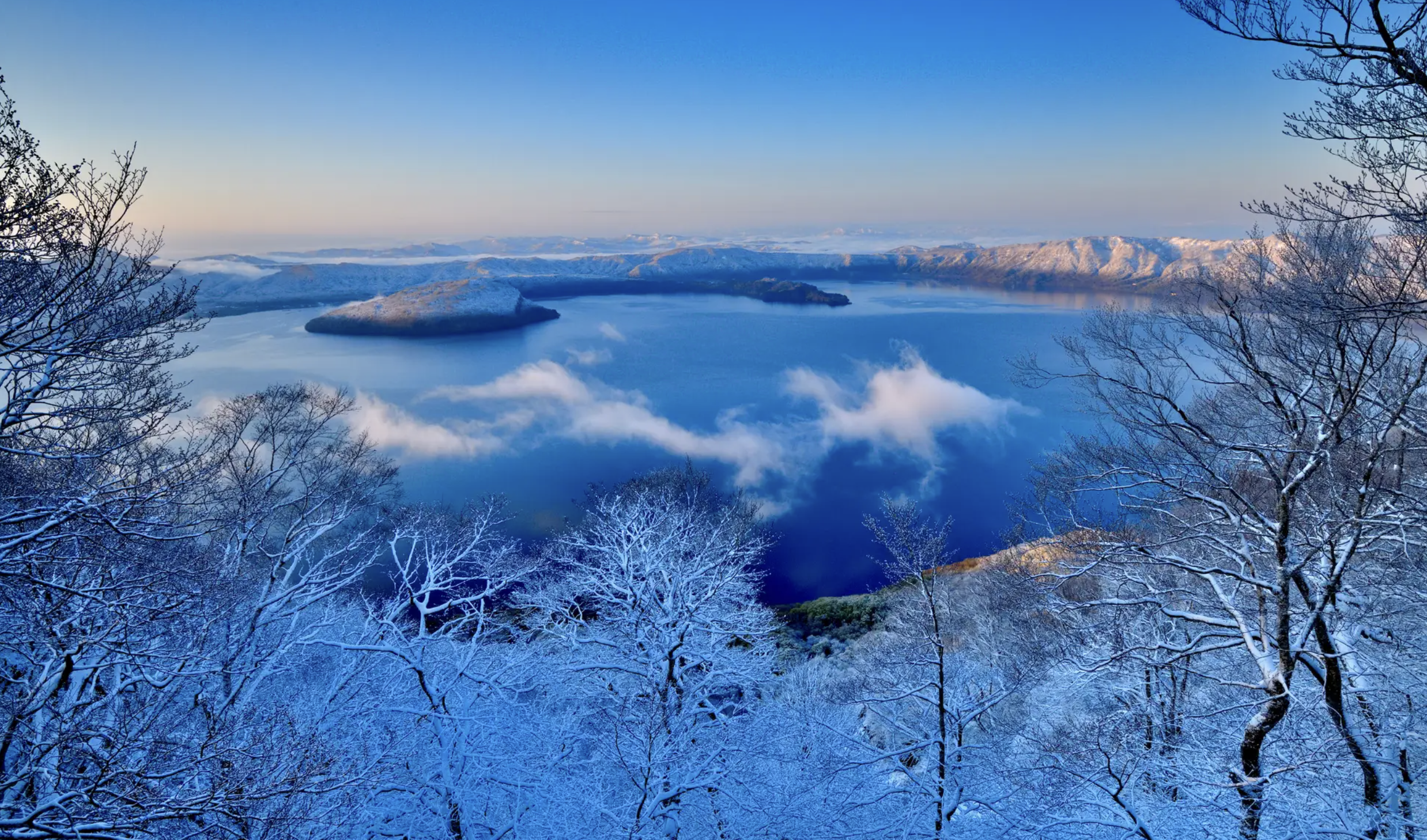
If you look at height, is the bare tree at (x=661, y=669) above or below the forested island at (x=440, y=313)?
below

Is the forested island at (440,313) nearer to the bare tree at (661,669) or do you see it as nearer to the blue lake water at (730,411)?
the blue lake water at (730,411)

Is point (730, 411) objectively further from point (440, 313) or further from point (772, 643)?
point (440, 313)

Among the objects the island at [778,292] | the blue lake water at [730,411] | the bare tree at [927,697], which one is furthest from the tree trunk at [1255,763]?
the island at [778,292]

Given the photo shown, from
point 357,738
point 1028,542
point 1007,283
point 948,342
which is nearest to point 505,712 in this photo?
point 357,738

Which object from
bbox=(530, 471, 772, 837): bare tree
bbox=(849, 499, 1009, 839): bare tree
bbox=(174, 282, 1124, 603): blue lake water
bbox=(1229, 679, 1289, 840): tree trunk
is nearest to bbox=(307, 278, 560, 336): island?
bbox=(174, 282, 1124, 603): blue lake water

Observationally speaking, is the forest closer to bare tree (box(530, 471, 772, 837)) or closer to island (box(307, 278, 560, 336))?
bare tree (box(530, 471, 772, 837))

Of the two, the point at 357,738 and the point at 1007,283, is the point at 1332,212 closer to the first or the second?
the point at 357,738
